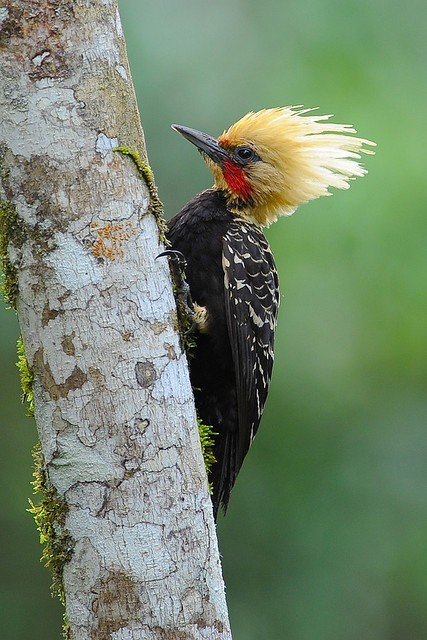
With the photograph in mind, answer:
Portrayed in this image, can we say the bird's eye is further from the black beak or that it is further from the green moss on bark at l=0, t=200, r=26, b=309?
the green moss on bark at l=0, t=200, r=26, b=309

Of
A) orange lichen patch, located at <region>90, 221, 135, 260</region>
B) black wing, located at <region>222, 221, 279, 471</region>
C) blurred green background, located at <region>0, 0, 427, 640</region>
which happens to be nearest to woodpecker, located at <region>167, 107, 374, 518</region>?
black wing, located at <region>222, 221, 279, 471</region>

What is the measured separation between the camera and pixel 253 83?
18.4 ft

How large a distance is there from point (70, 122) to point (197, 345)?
1.52 metres

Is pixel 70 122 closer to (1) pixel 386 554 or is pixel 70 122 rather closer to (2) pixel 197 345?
(2) pixel 197 345

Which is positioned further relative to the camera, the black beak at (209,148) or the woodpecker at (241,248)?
the black beak at (209,148)

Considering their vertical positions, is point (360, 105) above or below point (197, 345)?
above

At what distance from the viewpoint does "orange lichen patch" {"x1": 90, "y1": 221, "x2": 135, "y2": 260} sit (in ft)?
8.47

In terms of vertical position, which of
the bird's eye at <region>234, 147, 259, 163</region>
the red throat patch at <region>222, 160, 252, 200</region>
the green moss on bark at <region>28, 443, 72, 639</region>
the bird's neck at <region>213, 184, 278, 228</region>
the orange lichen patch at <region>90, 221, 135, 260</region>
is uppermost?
the bird's eye at <region>234, 147, 259, 163</region>

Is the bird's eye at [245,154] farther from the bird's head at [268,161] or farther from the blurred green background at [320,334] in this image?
the blurred green background at [320,334]

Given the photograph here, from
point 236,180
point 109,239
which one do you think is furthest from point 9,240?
point 236,180

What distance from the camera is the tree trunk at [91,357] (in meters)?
2.52

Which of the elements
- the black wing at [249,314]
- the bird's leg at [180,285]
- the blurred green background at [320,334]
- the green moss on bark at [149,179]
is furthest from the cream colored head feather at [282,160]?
the green moss on bark at [149,179]

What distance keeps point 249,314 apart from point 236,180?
0.65m

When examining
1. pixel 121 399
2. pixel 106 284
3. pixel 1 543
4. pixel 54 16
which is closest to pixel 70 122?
pixel 54 16
